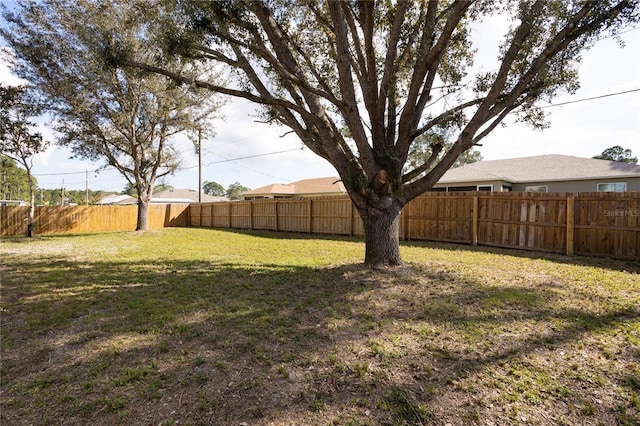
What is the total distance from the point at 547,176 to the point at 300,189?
17.4 m

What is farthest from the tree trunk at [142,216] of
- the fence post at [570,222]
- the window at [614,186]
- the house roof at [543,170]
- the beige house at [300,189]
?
the window at [614,186]

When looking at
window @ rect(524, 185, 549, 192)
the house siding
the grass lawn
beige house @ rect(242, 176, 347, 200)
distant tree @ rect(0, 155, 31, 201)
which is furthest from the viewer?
distant tree @ rect(0, 155, 31, 201)

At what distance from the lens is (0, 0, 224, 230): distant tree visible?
33.4 ft

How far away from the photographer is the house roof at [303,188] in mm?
24469

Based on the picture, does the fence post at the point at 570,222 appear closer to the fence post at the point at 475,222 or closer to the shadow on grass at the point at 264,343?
the fence post at the point at 475,222

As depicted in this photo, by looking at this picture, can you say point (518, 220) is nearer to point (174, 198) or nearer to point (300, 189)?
point (300, 189)

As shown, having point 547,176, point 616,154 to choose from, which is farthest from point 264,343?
point 616,154

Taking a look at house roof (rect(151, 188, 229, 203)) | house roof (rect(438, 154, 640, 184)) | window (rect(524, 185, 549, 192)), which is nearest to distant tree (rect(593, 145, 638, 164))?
house roof (rect(438, 154, 640, 184))

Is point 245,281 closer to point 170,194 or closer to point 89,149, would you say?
point 89,149

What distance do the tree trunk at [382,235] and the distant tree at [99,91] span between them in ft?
22.2

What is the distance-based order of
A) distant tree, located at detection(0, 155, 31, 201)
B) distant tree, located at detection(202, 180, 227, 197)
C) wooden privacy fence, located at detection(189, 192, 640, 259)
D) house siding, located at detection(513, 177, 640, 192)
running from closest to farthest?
wooden privacy fence, located at detection(189, 192, 640, 259) → house siding, located at detection(513, 177, 640, 192) → distant tree, located at detection(0, 155, 31, 201) → distant tree, located at detection(202, 180, 227, 197)

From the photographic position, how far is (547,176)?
14789mm

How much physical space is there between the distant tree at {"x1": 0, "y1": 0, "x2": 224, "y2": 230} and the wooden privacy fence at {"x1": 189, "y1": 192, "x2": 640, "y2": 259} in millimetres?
6872

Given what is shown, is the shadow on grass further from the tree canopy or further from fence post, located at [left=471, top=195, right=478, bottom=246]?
fence post, located at [left=471, top=195, right=478, bottom=246]
